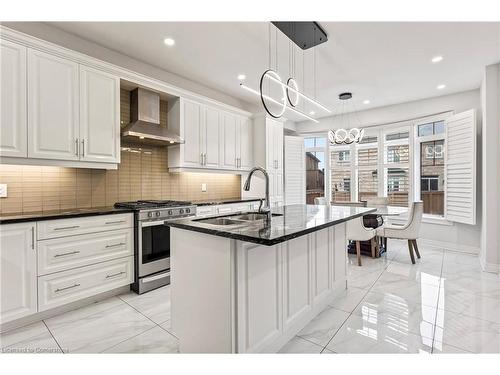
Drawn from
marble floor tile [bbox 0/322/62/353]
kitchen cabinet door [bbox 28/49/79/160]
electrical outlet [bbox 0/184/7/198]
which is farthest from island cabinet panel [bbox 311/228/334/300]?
electrical outlet [bbox 0/184/7/198]

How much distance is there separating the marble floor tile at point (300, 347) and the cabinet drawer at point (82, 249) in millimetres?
1969

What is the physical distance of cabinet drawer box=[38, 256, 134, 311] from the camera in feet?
Answer: 7.70

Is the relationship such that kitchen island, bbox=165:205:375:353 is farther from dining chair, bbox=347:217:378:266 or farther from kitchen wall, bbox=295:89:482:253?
kitchen wall, bbox=295:89:482:253

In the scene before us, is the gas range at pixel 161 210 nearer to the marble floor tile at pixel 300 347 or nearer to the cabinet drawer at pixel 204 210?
the cabinet drawer at pixel 204 210

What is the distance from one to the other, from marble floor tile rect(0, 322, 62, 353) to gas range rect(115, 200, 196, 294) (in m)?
0.92

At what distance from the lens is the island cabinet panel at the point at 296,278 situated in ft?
6.46

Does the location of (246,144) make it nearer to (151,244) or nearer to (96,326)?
(151,244)

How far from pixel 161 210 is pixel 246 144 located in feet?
7.95

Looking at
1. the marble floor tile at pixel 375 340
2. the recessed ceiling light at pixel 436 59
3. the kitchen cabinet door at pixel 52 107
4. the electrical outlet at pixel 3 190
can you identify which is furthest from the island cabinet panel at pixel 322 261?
the electrical outlet at pixel 3 190

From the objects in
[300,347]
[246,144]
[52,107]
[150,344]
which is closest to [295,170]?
[246,144]

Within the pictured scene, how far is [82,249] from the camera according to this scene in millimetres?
2557

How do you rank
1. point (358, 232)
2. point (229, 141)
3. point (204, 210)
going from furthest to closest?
point (229, 141), point (358, 232), point (204, 210)
